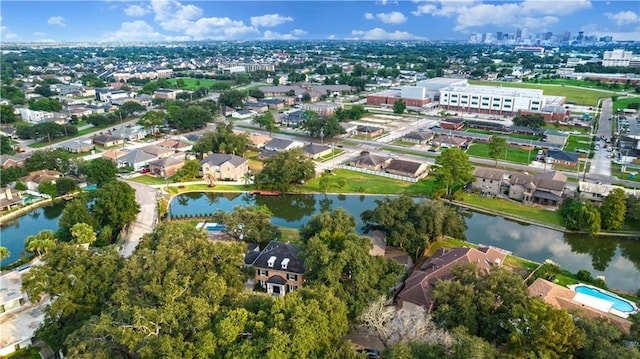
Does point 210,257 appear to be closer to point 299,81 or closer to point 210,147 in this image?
point 210,147

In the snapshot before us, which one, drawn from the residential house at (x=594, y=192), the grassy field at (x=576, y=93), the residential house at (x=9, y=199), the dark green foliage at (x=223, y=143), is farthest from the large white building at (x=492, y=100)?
the residential house at (x=9, y=199)

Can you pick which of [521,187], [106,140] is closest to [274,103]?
[106,140]

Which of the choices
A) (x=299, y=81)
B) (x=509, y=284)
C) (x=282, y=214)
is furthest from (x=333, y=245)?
(x=299, y=81)

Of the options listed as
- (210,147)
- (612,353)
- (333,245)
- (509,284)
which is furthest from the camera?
(210,147)

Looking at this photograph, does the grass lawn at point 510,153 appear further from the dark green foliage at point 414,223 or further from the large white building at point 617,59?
the large white building at point 617,59

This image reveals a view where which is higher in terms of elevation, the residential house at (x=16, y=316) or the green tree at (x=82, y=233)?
the green tree at (x=82, y=233)

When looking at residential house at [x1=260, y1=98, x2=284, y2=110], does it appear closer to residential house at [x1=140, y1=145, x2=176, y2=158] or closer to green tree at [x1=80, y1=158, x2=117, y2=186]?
residential house at [x1=140, y1=145, x2=176, y2=158]
